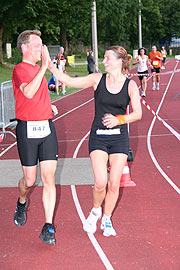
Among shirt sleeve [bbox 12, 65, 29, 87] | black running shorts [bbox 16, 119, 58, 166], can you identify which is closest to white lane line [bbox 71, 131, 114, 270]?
black running shorts [bbox 16, 119, 58, 166]

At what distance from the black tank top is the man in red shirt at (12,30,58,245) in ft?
1.66

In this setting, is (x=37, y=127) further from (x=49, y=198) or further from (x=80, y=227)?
(x=80, y=227)

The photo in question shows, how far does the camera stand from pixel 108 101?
5320 millimetres

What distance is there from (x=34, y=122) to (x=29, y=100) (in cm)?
23

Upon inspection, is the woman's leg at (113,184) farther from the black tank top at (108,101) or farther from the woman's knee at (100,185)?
the black tank top at (108,101)

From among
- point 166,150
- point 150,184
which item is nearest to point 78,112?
point 166,150

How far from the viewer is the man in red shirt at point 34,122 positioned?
5.28 m

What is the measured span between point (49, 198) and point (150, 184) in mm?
2762

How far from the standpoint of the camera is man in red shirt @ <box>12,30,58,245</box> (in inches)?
208

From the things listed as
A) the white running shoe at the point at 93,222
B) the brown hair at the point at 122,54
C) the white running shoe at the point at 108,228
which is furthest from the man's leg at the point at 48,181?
the brown hair at the point at 122,54

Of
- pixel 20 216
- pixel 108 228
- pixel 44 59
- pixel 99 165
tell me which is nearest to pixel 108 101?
pixel 99 165

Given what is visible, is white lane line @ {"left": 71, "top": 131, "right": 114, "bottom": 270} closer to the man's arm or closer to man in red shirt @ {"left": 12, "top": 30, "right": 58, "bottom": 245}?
man in red shirt @ {"left": 12, "top": 30, "right": 58, "bottom": 245}

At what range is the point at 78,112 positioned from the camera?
712 inches

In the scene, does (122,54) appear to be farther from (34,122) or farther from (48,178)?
(48,178)
